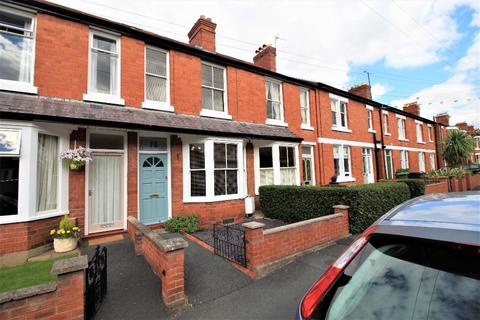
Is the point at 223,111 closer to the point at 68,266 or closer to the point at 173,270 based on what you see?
the point at 173,270

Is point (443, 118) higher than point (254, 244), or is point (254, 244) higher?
point (443, 118)

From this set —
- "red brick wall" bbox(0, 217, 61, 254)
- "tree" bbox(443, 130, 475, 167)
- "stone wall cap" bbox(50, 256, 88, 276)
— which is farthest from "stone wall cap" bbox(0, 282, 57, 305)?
"tree" bbox(443, 130, 475, 167)

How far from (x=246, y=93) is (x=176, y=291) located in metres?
8.59

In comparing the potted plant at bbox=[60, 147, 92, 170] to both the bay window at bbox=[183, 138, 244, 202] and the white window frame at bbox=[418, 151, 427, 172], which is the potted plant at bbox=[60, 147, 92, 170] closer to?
the bay window at bbox=[183, 138, 244, 202]

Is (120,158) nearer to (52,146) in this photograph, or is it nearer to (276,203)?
(52,146)

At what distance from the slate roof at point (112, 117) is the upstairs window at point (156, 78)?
515mm

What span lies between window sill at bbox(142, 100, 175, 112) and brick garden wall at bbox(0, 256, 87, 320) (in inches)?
234

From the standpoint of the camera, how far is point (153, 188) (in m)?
7.88

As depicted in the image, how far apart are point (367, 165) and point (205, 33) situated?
13.6 metres

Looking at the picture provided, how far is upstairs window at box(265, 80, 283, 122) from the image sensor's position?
457 inches

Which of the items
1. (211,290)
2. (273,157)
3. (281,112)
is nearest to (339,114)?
(281,112)

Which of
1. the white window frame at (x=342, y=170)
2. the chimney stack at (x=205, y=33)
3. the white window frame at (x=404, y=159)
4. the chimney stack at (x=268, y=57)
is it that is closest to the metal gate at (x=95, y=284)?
the chimney stack at (x=205, y=33)

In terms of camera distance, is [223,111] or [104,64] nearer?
[104,64]

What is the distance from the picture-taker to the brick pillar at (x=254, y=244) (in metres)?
4.62
